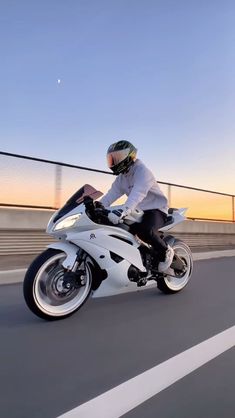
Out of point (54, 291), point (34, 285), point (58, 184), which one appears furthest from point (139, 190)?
point (58, 184)

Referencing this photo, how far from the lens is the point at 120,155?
5184 mm

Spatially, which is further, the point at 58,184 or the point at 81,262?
the point at 58,184

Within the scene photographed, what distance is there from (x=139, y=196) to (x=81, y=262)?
109 cm

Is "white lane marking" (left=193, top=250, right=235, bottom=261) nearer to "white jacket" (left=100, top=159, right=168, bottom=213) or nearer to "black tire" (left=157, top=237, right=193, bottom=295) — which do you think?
"black tire" (left=157, top=237, right=193, bottom=295)

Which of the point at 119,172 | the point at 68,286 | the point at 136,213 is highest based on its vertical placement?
the point at 119,172

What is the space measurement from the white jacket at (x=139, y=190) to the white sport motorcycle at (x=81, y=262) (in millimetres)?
306

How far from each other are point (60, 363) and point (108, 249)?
1728mm

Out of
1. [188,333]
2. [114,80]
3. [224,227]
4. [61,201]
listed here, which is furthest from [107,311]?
[224,227]

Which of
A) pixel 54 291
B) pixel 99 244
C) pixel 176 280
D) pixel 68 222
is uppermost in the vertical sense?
pixel 68 222

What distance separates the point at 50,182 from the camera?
9.75 metres

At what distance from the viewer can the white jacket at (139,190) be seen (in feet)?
17.0

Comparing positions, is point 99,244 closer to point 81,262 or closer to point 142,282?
point 81,262

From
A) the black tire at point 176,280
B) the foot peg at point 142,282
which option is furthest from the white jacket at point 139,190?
the foot peg at point 142,282

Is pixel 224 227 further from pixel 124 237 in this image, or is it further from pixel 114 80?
pixel 124 237
